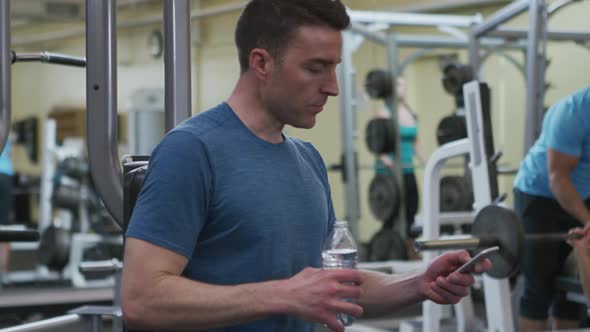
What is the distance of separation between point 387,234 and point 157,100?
2234 mm

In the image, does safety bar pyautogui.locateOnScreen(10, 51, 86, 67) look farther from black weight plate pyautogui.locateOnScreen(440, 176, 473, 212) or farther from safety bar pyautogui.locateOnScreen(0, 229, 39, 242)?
black weight plate pyautogui.locateOnScreen(440, 176, 473, 212)

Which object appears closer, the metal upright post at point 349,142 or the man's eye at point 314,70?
the man's eye at point 314,70

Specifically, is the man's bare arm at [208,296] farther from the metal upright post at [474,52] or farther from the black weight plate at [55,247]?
the black weight plate at [55,247]

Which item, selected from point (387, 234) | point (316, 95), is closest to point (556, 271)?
point (316, 95)

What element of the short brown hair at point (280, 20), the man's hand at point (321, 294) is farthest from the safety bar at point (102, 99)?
the man's hand at point (321, 294)

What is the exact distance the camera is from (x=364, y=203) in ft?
27.1

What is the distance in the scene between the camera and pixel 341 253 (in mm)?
1336

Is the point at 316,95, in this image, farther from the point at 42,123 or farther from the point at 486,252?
the point at 42,123

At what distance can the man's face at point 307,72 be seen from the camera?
1312 mm

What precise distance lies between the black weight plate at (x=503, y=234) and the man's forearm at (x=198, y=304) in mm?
1269

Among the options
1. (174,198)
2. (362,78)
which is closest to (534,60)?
(174,198)

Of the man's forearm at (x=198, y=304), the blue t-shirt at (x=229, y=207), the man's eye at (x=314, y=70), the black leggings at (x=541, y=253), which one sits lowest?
the black leggings at (x=541, y=253)

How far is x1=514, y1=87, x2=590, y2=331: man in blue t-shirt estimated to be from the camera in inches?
113

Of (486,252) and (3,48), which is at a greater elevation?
(3,48)
